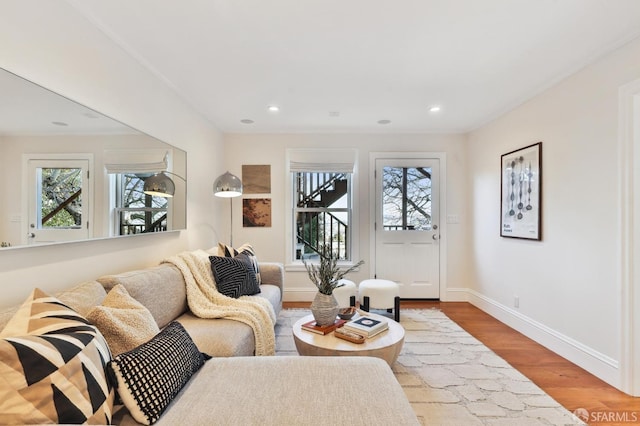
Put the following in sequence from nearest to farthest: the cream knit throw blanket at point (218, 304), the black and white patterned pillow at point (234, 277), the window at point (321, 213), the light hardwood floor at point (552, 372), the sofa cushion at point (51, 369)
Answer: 1. the sofa cushion at point (51, 369)
2. the light hardwood floor at point (552, 372)
3. the cream knit throw blanket at point (218, 304)
4. the black and white patterned pillow at point (234, 277)
5. the window at point (321, 213)

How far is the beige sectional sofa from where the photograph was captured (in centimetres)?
102

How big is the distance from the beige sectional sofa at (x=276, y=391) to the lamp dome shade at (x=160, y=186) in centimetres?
87

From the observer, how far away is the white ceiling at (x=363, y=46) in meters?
1.73

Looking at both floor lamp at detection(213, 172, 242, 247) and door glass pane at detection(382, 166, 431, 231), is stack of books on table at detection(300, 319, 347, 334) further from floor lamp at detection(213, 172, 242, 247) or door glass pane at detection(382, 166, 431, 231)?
door glass pane at detection(382, 166, 431, 231)

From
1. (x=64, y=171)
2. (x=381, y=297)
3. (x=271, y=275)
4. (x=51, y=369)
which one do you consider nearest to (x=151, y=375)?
(x=51, y=369)

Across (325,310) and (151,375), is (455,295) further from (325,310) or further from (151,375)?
(151,375)

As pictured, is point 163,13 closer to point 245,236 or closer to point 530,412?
point 245,236

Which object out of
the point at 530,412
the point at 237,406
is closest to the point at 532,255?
the point at 530,412

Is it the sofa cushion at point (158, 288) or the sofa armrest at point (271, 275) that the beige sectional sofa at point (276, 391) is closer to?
the sofa cushion at point (158, 288)

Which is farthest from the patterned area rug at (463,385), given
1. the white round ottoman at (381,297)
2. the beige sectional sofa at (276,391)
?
the beige sectional sofa at (276,391)

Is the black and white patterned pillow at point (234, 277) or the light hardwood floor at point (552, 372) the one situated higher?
the black and white patterned pillow at point (234, 277)


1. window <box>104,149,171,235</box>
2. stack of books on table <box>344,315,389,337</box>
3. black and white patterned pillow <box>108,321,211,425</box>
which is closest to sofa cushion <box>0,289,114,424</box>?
black and white patterned pillow <box>108,321,211,425</box>

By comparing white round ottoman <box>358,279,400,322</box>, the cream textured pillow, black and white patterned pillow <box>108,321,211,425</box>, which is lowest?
white round ottoman <box>358,279,400,322</box>

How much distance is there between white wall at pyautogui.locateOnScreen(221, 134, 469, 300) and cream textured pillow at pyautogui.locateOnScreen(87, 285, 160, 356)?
2743 millimetres
